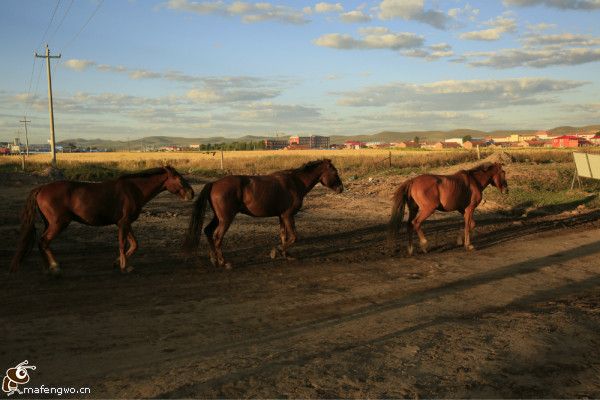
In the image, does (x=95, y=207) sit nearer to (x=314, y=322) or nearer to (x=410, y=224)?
(x=314, y=322)

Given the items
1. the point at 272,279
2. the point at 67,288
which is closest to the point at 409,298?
the point at 272,279

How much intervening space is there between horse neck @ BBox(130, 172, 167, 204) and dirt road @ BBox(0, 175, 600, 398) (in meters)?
1.40

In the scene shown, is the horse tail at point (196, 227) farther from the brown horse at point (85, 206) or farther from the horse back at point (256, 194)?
the brown horse at point (85, 206)

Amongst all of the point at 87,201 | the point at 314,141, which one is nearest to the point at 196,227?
the point at 87,201

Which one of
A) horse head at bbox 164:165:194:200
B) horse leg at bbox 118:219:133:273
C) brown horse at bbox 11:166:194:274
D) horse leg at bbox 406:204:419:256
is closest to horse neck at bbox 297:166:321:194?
horse leg at bbox 406:204:419:256

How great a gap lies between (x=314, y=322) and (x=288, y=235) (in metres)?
4.50

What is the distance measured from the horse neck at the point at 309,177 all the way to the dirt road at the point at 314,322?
150 centimetres

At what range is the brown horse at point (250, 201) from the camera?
971 cm

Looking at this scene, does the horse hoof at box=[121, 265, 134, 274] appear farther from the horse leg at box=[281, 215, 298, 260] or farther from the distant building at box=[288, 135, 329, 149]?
the distant building at box=[288, 135, 329, 149]

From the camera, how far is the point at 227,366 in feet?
15.6

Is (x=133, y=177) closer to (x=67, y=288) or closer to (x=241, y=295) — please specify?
(x=67, y=288)

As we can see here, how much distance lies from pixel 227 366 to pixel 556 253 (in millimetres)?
9046

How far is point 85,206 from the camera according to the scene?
28.8 ft
